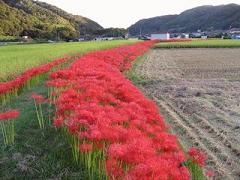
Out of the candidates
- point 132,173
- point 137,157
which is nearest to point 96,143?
point 137,157

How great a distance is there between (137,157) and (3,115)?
3.12 m

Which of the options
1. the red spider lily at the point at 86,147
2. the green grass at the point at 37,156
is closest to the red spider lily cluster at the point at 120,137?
the red spider lily at the point at 86,147

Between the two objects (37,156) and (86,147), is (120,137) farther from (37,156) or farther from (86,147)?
(37,156)

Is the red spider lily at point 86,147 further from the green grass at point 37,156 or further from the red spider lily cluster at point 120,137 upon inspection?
the green grass at point 37,156

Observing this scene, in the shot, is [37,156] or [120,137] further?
[37,156]

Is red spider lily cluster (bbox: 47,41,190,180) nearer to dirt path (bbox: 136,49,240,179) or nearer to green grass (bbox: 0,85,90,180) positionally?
green grass (bbox: 0,85,90,180)

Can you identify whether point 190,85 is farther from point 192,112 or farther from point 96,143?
point 96,143

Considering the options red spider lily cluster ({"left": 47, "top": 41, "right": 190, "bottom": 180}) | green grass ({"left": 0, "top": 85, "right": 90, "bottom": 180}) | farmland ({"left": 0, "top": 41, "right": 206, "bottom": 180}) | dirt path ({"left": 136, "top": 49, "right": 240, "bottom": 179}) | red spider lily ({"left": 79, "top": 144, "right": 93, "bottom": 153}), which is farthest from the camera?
dirt path ({"left": 136, "top": 49, "right": 240, "bottom": 179})

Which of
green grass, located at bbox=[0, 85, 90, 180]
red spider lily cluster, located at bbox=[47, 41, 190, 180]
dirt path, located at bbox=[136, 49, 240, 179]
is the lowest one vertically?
dirt path, located at bbox=[136, 49, 240, 179]

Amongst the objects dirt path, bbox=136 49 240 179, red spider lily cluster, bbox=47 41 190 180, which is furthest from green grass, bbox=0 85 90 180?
dirt path, bbox=136 49 240 179

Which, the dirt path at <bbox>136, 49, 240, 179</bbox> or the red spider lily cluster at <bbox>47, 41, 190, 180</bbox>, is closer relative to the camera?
the red spider lily cluster at <bbox>47, 41, 190, 180</bbox>

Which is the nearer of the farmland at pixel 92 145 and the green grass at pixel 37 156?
the farmland at pixel 92 145

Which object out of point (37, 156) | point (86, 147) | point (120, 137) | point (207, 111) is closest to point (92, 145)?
point (86, 147)

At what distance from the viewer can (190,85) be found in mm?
23062
